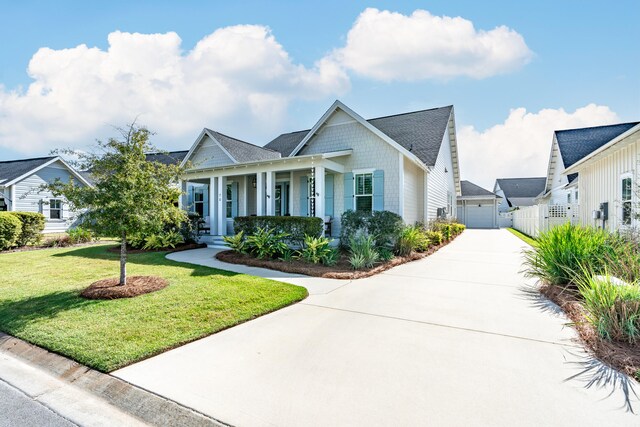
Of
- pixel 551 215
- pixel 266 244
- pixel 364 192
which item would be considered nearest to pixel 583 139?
pixel 551 215

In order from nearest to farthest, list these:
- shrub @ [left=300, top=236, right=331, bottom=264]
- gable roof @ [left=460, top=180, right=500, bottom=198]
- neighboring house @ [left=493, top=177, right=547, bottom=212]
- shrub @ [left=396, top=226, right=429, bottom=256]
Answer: shrub @ [left=300, top=236, right=331, bottom=264]
shrub @ [left=396, top=226, right=429, bottom=256]
gable roof @ [left=460, top=180, right=500, bottom=198]
neighboring house @ [left=493, top=177, right=547, bottom=212]

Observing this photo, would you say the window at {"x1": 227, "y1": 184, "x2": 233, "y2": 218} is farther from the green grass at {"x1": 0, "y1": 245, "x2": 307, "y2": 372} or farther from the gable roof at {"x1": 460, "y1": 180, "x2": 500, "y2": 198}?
the gable roof at {"x1": 460, "y1": 180, "x2": 500, "y2": 198}

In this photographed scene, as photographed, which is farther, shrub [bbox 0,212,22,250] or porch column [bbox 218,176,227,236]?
porch column [bbox 218,176,227,236]

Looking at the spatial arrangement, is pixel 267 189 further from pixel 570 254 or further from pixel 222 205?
pixel 570 254

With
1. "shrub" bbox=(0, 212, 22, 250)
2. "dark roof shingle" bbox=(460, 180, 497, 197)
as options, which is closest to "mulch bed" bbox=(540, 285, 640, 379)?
"shrub" bbox=(0, 212, 22, 250)

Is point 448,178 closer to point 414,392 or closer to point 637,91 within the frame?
point 637,91

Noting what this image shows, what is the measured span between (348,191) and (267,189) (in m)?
3.32

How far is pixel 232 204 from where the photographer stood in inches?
604

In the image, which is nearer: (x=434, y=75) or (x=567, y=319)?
(x=567, y=319)

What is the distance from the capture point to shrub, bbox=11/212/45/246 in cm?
1351

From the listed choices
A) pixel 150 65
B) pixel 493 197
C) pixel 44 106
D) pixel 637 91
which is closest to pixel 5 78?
pixel 44 106

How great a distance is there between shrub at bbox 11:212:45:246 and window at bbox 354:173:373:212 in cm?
1470

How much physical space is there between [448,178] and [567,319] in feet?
54.3

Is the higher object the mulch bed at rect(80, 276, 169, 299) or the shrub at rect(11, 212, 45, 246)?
the shrub at rect(11, 212, 45, 246)
